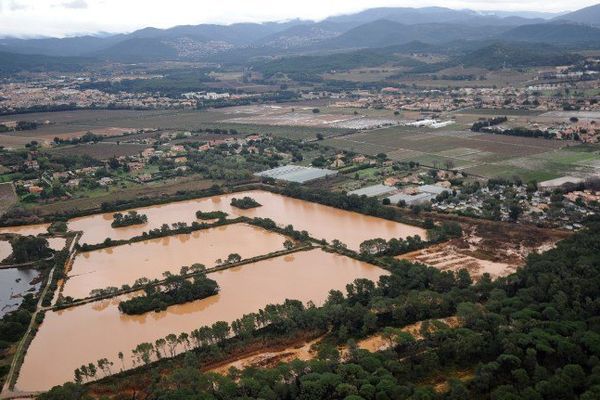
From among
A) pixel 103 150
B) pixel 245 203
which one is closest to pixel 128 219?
pixel 245 203

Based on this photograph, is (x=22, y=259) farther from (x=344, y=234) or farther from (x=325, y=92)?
(x=325, y=92)

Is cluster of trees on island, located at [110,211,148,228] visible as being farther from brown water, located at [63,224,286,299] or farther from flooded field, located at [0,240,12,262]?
flooded field, located at [0,240,12,262]

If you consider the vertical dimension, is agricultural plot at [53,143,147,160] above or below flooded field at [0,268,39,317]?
above

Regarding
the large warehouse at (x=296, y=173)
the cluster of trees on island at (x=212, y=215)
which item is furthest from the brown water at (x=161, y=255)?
the large warehouse at (x=296, y=173)

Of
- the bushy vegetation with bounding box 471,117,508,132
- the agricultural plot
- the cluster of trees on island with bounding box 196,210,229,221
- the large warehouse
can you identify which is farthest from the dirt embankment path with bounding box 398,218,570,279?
the agricultural plot

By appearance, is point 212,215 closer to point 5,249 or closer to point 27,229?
point 27,229

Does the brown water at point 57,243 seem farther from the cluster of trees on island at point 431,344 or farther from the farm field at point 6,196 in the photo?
the cluster of trees on island at point 431,344
